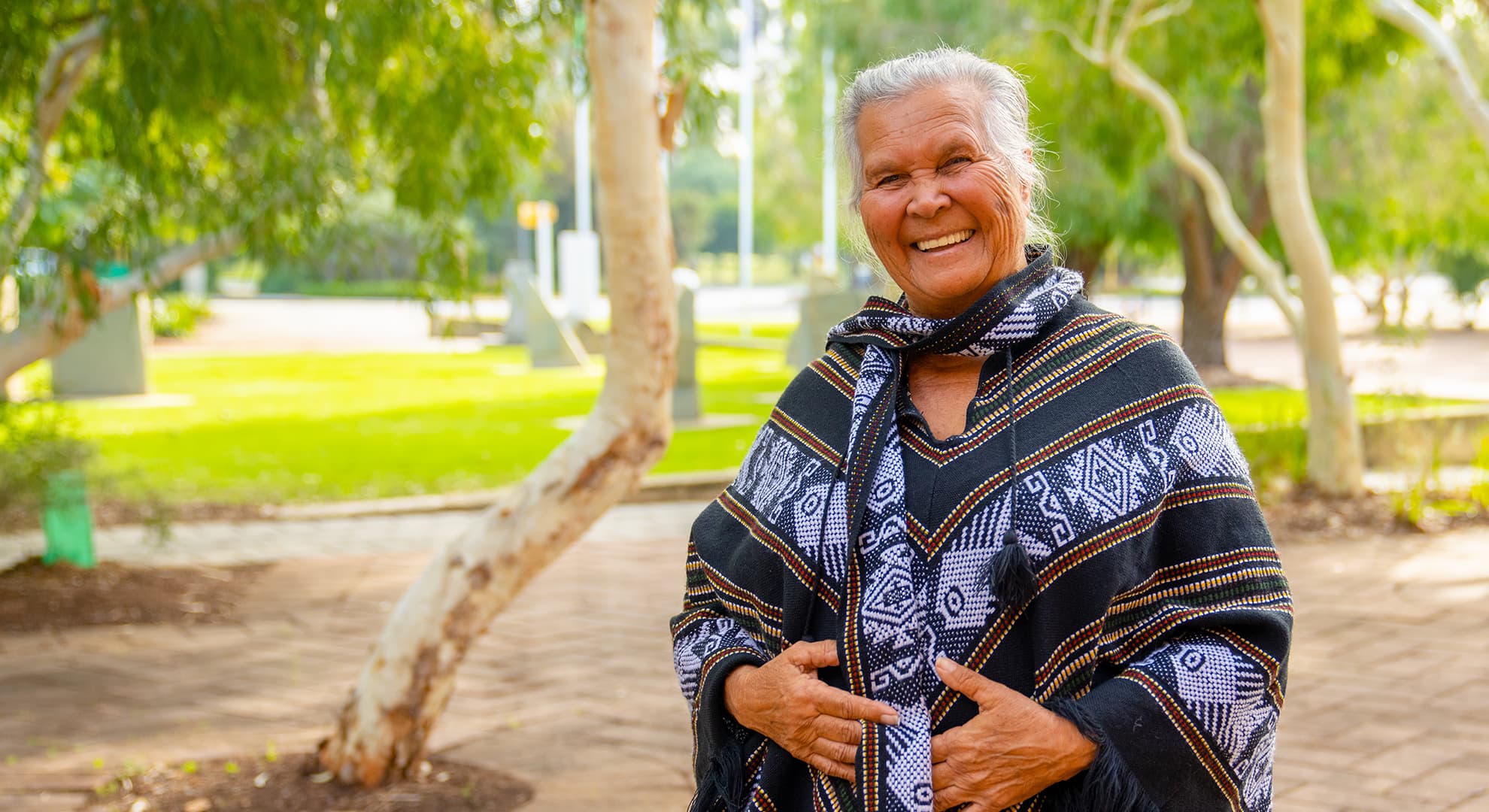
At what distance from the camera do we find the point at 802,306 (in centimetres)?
1798

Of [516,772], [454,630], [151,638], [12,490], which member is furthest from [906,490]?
[12,490]

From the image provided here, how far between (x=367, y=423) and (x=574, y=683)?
10.3 metres

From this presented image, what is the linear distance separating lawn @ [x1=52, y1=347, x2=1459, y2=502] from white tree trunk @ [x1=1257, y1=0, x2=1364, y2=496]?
0.94m

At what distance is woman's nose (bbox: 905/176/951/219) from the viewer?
213 cm

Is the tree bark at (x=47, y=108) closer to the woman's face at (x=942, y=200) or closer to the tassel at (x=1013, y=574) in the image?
the woman's face at (x=942, y=200)

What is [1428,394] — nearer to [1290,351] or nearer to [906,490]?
[1290,351]

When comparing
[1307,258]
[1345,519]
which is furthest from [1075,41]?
[1345,519]

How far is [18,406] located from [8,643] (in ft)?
5.37

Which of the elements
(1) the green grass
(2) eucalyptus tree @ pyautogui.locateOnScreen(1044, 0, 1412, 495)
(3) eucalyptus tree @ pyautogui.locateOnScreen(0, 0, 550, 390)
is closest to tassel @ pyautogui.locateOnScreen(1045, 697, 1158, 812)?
(3) eucalyptus tree @ pyautogui.locateOnScreen(0, 0, 550, 390)

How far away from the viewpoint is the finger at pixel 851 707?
2.01 meters

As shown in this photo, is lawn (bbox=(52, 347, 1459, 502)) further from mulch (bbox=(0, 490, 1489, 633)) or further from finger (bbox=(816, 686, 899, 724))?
finger (bbox=(816, 686, 899, 724))

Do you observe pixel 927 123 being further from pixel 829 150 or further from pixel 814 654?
pixel 814 654

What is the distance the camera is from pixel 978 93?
7.13 ft

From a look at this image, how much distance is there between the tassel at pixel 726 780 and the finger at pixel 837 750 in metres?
0.21
